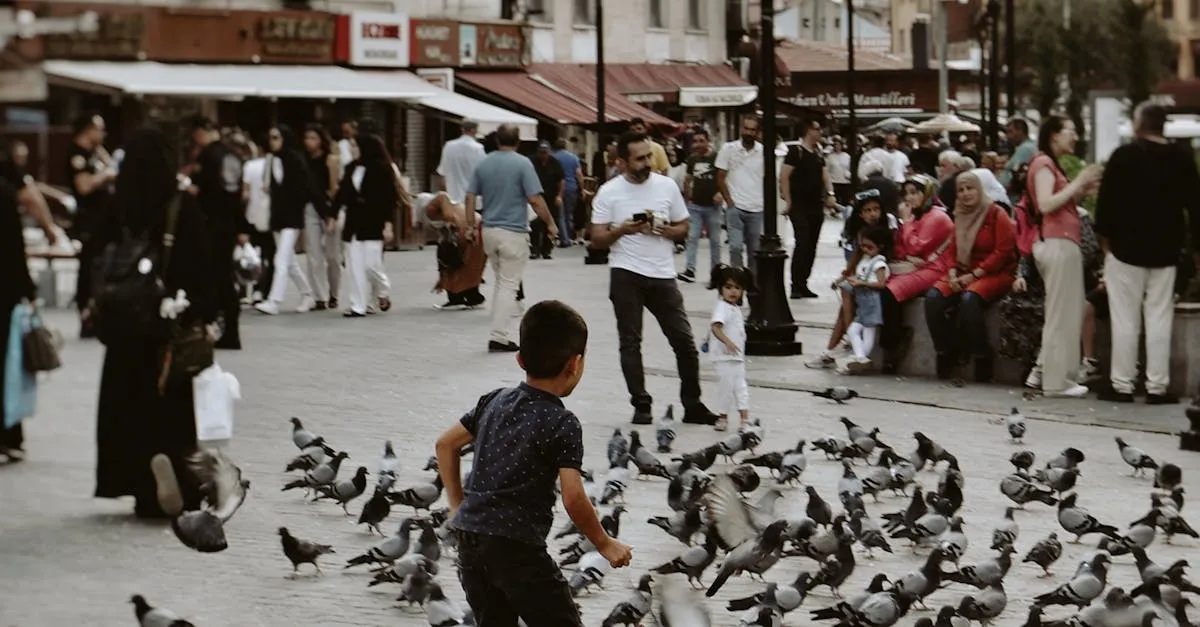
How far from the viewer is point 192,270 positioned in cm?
812

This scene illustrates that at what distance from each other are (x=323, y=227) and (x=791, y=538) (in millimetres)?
11680

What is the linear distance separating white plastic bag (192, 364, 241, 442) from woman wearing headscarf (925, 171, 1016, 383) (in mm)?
6808

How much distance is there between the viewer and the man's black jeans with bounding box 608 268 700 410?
12070 mm

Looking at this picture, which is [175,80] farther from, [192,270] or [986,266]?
[986,266]

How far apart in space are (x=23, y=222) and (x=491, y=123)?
2962cm

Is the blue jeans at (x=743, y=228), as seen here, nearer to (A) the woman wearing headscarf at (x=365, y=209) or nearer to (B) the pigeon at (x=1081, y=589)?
(A) the woman wearing headscarf at (x=365, y=209)

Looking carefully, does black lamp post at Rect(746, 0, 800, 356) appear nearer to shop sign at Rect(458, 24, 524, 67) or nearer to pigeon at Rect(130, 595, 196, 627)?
pigeon at Rect(130, 595, 196, 627)

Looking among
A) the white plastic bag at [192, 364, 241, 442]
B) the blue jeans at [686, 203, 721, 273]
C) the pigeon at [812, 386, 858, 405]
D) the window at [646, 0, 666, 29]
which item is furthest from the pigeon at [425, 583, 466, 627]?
the window at [646, 0, 666, 29]

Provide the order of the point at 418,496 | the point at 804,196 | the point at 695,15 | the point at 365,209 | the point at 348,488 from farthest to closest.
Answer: the point at 695,15
the point at 804,196
the point at 365,209
the point at 348,488
the point at 418,496

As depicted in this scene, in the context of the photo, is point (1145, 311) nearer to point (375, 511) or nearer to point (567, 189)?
point (375, 511)

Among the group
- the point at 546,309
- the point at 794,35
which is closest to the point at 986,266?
the point at 546,309

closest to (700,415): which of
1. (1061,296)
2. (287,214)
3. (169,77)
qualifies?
(1061,296)

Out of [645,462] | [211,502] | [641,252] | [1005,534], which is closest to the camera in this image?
[1005,534]

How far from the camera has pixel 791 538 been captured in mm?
7965
